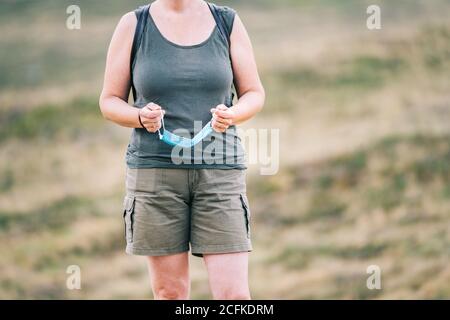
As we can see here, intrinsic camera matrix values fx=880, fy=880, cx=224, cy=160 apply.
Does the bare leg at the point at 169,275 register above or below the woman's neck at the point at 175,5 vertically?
below

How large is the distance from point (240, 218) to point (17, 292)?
3699mm

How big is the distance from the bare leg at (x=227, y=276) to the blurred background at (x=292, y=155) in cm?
313

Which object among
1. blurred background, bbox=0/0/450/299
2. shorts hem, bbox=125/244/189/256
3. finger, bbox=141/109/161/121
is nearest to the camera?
finger, bbox=141/109/161/121

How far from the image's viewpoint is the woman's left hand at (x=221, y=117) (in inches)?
110

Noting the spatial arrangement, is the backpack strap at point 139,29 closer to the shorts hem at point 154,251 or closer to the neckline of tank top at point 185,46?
the neckline of tank top at point 185,46

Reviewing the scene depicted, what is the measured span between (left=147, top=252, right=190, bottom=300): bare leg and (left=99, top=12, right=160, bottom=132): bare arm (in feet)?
1.49

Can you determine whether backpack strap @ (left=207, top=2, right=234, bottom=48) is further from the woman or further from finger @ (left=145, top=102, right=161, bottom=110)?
finger @ (left=145, top=102, right=161, bottom=110)

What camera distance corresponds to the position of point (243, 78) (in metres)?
3.02

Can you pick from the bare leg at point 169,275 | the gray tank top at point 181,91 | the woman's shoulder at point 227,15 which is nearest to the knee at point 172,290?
the bare leg at point 169,275

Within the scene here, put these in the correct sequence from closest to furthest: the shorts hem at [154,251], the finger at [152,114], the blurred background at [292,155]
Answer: the finger at [152,114] < the shorts hem at [154,251] < the blurred background at [292,155]

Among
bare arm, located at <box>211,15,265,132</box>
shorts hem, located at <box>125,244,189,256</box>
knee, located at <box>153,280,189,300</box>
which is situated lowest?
knee, located at <box>153,280,189,300</box>

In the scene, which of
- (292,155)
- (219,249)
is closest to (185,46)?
(219,249)

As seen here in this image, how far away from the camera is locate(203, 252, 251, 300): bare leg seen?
2863 mm

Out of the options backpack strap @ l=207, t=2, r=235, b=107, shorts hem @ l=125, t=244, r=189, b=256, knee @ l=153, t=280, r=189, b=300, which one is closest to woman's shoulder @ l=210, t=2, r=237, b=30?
backpack strap @ l=207, t=2, r=235, b=107
